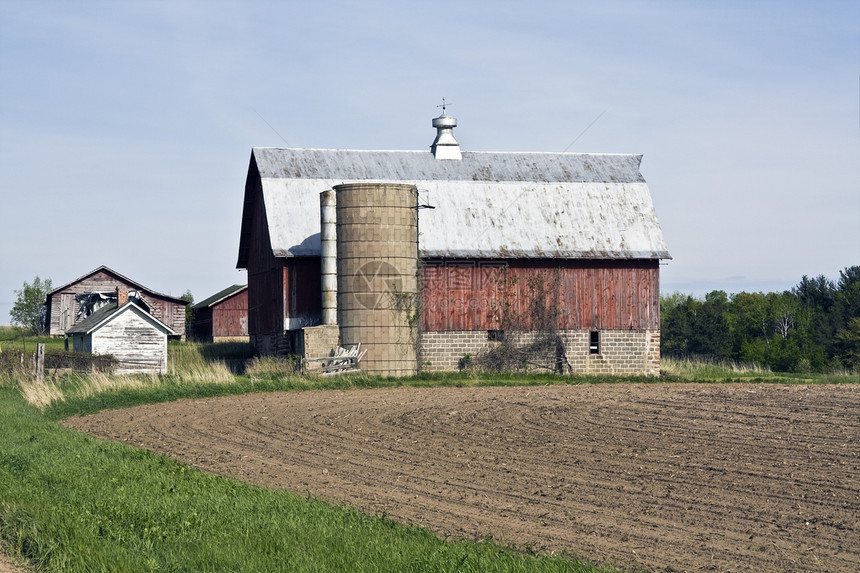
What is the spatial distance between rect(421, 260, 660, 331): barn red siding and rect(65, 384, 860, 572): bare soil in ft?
30.9

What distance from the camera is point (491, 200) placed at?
3869 cm

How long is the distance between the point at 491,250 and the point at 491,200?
2.54 m

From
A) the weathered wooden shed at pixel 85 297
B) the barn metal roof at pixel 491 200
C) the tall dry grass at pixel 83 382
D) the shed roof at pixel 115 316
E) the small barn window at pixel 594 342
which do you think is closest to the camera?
the tall dry grass at pixel 83 382

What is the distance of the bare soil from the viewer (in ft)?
35.4

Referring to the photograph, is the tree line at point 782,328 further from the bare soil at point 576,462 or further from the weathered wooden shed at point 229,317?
the bare soil at point 576,462

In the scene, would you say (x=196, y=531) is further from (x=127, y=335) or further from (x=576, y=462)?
(x=127, y=335)

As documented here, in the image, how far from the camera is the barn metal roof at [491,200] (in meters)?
37.0

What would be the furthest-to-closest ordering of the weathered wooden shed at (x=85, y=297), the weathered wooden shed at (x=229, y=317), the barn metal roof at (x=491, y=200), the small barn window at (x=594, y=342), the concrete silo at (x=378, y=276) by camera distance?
1. the weathered wooden shed at (x=229, y=317)
2. the weathered wooden shed at (x=85, y=297)
3. the small barn window at (x=594, y=342)
4. the barn metal roof at (x=491, y=200)
5. the concrete silo at (x=378, y=276)

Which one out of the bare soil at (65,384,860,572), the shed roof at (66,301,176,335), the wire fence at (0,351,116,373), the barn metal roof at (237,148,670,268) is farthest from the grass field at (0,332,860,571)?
the shed roof at (66,301,176,335)

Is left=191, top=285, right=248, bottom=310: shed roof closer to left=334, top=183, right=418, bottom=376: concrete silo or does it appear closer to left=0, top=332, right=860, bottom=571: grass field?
left=334, top=183, right=418, bottom=376: concrete silo

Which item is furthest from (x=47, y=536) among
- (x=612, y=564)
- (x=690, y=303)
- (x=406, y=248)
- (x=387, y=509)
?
(x=690, y=303)

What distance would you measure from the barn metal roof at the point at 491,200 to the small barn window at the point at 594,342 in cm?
284

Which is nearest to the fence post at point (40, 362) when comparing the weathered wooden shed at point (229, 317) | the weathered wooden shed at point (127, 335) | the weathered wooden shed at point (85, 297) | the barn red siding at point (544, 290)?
the weathered wooden shed at point (127, 335)

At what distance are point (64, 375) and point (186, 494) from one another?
20.3 meters
